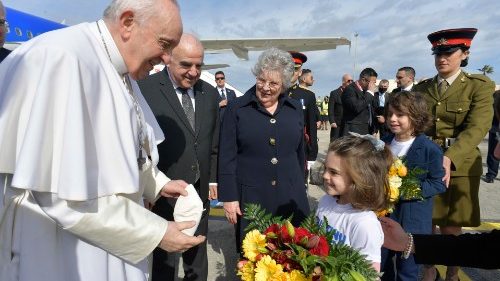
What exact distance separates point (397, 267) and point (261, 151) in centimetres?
145

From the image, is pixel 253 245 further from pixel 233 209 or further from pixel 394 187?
pixel 233 209

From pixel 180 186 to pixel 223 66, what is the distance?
2583 cm

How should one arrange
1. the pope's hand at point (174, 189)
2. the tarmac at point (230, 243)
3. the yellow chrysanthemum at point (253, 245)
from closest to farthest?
the yellow chrysanthemum at point (253, 245), the pope's hand at point (174, 189), the tarmac at point (230, 243)

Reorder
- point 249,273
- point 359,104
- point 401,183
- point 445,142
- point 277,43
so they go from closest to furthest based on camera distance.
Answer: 1. point 249,273
2. point 401,183
3. point 445,142
4. point 359,104
5. point 277,43

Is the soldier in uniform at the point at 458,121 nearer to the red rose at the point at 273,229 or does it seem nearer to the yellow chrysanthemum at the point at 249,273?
the red rose at the point at 273,229

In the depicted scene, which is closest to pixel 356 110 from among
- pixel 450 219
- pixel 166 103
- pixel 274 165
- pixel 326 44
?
pixel 450 219

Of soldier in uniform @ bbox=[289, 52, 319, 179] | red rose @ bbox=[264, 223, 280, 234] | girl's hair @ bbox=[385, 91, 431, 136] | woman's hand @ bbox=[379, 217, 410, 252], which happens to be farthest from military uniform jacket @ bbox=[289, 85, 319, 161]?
red rose @ bbox=[264, 223, 280, 234]

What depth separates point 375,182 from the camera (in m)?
2.15

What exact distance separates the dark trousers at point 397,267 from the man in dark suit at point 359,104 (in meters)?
4.65

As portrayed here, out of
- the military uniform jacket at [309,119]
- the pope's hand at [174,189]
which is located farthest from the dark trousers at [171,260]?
the military uniform jacket at [309,119]

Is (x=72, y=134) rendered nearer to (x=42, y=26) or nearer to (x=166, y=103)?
(x=166, y=103)

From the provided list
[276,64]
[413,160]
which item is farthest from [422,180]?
[276,64]

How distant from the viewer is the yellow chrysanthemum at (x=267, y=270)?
4.83 feet

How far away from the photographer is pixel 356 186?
2.11m
